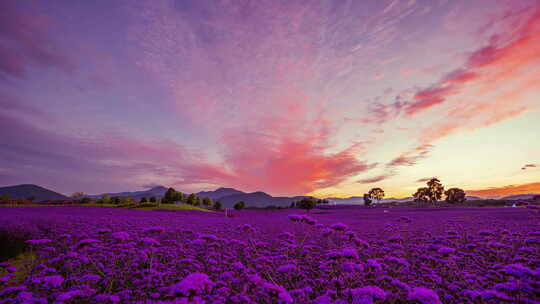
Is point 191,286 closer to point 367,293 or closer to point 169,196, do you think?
point 367,293

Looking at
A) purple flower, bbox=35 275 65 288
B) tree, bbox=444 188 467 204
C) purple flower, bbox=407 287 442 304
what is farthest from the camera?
tree, bbox=444 188 467 204

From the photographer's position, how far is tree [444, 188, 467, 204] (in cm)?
8741

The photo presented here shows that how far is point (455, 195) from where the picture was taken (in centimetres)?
8800

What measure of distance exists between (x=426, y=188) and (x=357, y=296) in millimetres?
106974

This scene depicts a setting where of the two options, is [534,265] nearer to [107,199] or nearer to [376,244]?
[376,244]

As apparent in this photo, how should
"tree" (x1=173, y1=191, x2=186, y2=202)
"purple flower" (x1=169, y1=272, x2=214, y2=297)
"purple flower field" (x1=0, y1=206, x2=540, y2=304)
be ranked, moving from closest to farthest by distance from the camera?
"purple flower" (x1=169, y1=272, x2=214, y2=297) → "purple flower field" (x1=0, y1=206, x2=540, y2=304) → "tree" (x1=173, y1=191, x2=186, y2=202)

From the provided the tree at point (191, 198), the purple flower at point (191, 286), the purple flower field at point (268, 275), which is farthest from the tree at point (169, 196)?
the purple flower at point (191, 286)

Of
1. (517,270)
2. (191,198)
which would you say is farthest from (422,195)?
(517,270)

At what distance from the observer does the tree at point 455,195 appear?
87412 millimetres

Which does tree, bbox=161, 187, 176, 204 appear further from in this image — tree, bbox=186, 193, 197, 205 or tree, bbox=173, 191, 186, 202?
tree, bbox=186, 193, 197, 205

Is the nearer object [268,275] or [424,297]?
[424,297]

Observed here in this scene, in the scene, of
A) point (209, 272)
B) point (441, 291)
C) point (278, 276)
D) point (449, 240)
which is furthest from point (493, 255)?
point (209, 272)

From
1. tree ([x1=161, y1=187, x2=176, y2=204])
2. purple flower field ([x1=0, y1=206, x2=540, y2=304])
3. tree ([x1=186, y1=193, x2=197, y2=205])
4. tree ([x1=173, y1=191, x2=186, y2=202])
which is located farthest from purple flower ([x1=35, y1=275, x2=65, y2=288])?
tree ([x1=186, y1=193, x2=197, y2=205])

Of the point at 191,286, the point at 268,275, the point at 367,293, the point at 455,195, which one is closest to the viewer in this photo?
the point at 191,286
